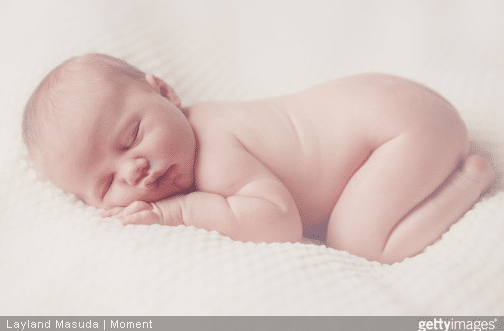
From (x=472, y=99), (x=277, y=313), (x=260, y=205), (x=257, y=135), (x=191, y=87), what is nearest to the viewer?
(x=277, y=313)

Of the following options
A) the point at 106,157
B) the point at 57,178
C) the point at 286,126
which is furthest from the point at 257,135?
the point at 57,178

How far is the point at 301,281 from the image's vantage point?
64cm

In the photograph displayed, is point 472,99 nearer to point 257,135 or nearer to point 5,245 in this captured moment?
point 257,135

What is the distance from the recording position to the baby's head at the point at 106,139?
862mm

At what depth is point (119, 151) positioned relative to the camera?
882 millimetres

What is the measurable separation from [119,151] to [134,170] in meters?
0.07

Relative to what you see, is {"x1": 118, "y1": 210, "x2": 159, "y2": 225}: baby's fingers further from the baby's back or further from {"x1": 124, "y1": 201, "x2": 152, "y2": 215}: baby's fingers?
the baby's back

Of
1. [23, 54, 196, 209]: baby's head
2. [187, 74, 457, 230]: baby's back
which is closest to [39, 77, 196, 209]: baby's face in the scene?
[23, 54, 196, 209]: baby's head

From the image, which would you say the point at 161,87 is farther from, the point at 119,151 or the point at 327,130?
the point at 327,130

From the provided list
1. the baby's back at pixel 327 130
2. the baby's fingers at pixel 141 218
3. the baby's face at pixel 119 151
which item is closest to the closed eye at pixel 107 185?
the baby's face at pixel 119 151

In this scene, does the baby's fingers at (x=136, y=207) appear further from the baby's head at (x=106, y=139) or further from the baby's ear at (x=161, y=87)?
the baby's ear at (x=161, y=87)

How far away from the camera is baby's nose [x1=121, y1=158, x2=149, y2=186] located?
0.85 metres

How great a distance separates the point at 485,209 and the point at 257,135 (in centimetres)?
52
